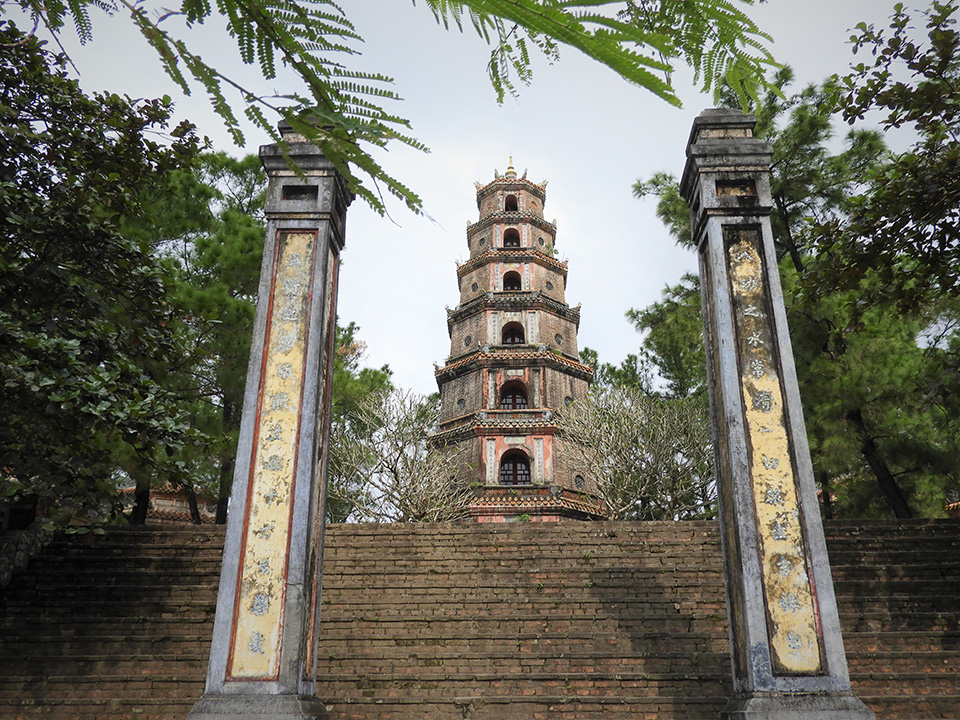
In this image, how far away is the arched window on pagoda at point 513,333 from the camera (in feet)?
62.3

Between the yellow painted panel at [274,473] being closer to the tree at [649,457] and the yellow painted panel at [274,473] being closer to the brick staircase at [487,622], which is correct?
the brick staircase at [487,622]

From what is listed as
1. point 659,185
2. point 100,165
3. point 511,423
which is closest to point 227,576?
point 100,165

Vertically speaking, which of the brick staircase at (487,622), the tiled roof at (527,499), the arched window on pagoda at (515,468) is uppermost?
the arched window on pagoda at (515,468)

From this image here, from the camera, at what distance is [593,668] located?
243 inches

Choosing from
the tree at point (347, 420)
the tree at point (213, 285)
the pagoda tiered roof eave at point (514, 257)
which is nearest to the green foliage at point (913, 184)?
the tree at point (213, 285)

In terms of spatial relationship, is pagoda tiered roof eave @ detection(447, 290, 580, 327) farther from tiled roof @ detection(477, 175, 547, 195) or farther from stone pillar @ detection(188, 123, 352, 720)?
stone pillar @ detection(188, 123, 352, 720)

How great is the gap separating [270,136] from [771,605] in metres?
4.12

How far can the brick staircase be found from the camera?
5.73 metres

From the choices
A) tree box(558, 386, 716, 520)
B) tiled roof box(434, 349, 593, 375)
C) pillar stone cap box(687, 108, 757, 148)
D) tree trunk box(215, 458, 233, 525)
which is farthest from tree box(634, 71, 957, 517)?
tree trunk box(215, 458, 233, 525)

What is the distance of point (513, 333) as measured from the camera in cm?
1923

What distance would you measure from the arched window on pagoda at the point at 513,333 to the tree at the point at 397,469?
314 cm

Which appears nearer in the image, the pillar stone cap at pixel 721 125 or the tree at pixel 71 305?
the tree at pixel 71 305

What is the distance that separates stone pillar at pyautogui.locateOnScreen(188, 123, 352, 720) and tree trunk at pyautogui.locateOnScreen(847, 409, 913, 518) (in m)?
8.74

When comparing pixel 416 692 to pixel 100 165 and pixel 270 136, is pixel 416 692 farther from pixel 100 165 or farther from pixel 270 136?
pixel 270 136
